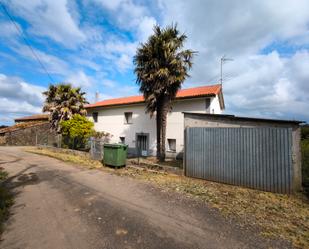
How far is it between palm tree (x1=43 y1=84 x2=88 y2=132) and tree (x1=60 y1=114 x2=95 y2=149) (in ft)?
8.25

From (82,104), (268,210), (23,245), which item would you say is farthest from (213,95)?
(82,104)

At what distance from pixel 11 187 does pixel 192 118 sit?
840 centimetres

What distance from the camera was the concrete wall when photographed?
698 cm

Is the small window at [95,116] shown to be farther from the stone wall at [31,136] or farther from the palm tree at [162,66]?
the palm tree at [162,66]

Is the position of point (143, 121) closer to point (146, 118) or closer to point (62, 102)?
point (146, 118)

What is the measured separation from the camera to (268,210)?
5.51m

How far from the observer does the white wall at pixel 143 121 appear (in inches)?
600

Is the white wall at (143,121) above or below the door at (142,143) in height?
above

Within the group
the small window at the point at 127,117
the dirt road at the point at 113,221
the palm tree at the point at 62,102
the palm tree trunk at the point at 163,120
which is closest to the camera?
the dirt road at the point at 113,221

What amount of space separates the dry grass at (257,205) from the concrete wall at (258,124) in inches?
33.0

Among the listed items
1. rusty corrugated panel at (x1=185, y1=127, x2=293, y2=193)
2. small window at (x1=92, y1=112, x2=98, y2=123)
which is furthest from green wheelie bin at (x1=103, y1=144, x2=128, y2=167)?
small window at (x1=92, y1=112, x2=98, y2=123)

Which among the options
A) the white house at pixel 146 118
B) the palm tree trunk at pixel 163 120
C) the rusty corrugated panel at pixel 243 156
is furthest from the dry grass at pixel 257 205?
the white house at pixel 146 118

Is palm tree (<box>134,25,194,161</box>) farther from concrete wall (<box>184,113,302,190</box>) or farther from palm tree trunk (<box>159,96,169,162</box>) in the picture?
concrete wall (<box>184,113,302,190</box>)

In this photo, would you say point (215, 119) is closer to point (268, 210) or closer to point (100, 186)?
point (268, 210)
